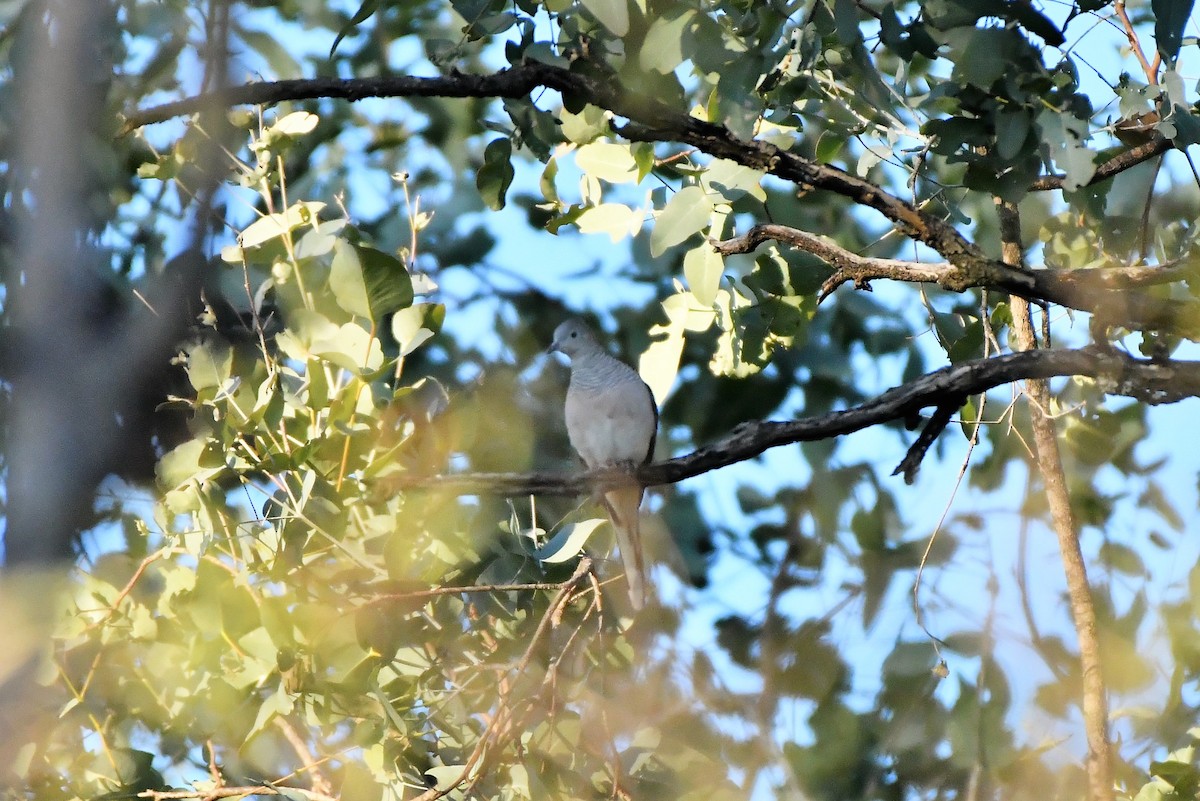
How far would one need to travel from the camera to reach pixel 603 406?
460 cm

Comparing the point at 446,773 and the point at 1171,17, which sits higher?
the point at 1171,17

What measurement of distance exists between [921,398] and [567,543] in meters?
0.82

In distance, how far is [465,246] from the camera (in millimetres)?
4535

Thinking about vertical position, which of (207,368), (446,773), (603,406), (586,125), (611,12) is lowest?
(446,773)

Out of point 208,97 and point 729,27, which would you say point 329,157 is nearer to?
A: point 729,27

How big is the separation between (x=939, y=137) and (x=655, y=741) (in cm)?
147

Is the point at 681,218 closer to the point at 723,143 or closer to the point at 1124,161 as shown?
the point at 723,143

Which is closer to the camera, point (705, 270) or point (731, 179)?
point (731, 179)

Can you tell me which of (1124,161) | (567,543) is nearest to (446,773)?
(567,543)

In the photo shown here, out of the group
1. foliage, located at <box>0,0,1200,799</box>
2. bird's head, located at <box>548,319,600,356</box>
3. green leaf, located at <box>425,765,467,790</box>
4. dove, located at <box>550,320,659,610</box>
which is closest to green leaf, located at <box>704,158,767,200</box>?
foliage, located at <box>0,0,1200,799</box>

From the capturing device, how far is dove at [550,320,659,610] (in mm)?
4547

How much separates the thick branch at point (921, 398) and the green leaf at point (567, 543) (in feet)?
0.54

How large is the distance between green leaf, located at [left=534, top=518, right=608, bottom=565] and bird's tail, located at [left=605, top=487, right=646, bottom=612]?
0.48 meters

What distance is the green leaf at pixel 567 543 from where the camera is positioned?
2529mm
